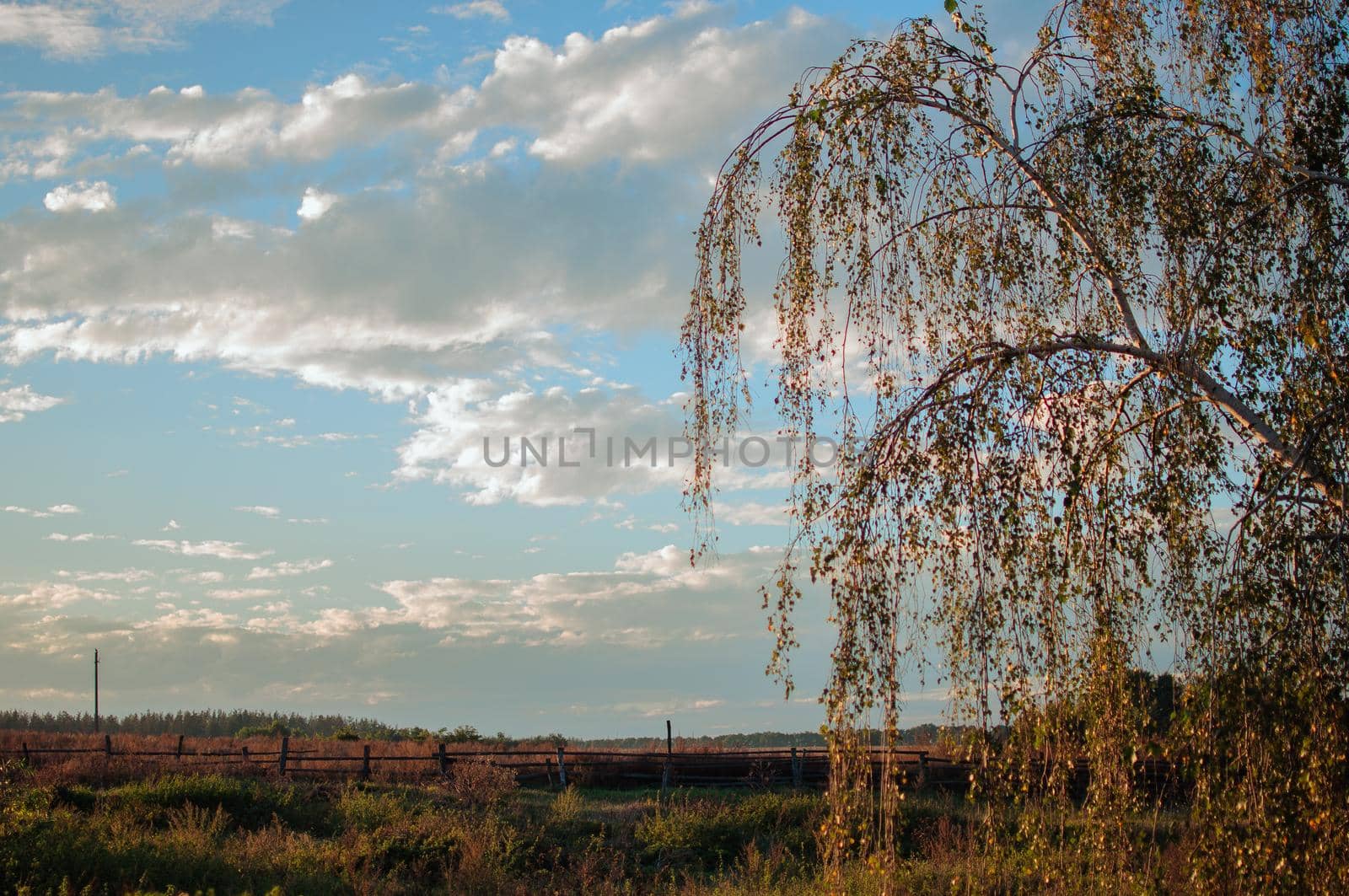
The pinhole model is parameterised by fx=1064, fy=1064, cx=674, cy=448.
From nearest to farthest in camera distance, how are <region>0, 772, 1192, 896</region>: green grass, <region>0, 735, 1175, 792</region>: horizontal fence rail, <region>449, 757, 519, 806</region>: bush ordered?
<region>0, 772, 1192, 896</region>: green grass, <region>449, 757, 519, 806</region>: bush, <region>0, 735, 1175, 792</region>: horizontal fence rail

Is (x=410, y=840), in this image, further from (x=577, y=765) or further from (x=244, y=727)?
(x=244, y=727)

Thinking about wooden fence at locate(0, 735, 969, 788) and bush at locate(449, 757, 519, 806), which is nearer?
bush at locate(449, 757, 519, 806)

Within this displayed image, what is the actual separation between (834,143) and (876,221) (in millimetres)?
576

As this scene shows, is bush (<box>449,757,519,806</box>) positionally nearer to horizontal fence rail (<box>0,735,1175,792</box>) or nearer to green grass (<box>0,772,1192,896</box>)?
green grass (<box>0,772,1192,896</box>)

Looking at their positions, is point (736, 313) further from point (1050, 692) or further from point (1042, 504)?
point (1050, 692)

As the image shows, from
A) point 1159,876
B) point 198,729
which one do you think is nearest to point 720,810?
point 1159,876

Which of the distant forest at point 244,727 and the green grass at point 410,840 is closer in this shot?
the green grass at point 410,840

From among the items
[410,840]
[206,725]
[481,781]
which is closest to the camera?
[410,840]

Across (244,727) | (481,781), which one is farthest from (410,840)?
(244,727)

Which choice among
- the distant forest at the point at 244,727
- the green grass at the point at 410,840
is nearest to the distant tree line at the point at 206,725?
the distant forest at the point at 244,727

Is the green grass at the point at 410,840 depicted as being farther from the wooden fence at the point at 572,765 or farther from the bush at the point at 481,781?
the wooden fence at the point at 572,765

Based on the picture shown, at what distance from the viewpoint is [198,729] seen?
56219 mm

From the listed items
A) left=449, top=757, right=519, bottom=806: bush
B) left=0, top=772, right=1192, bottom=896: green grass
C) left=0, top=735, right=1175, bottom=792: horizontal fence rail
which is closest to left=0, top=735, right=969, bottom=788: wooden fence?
left=0, top=735, right=1175, bottom=792: horizontal fence rail

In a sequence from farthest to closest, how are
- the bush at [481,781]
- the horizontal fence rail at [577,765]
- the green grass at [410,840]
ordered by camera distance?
the horizontal fence rail at [577,765], the bush at [481,781], the green grass at [410,840]
